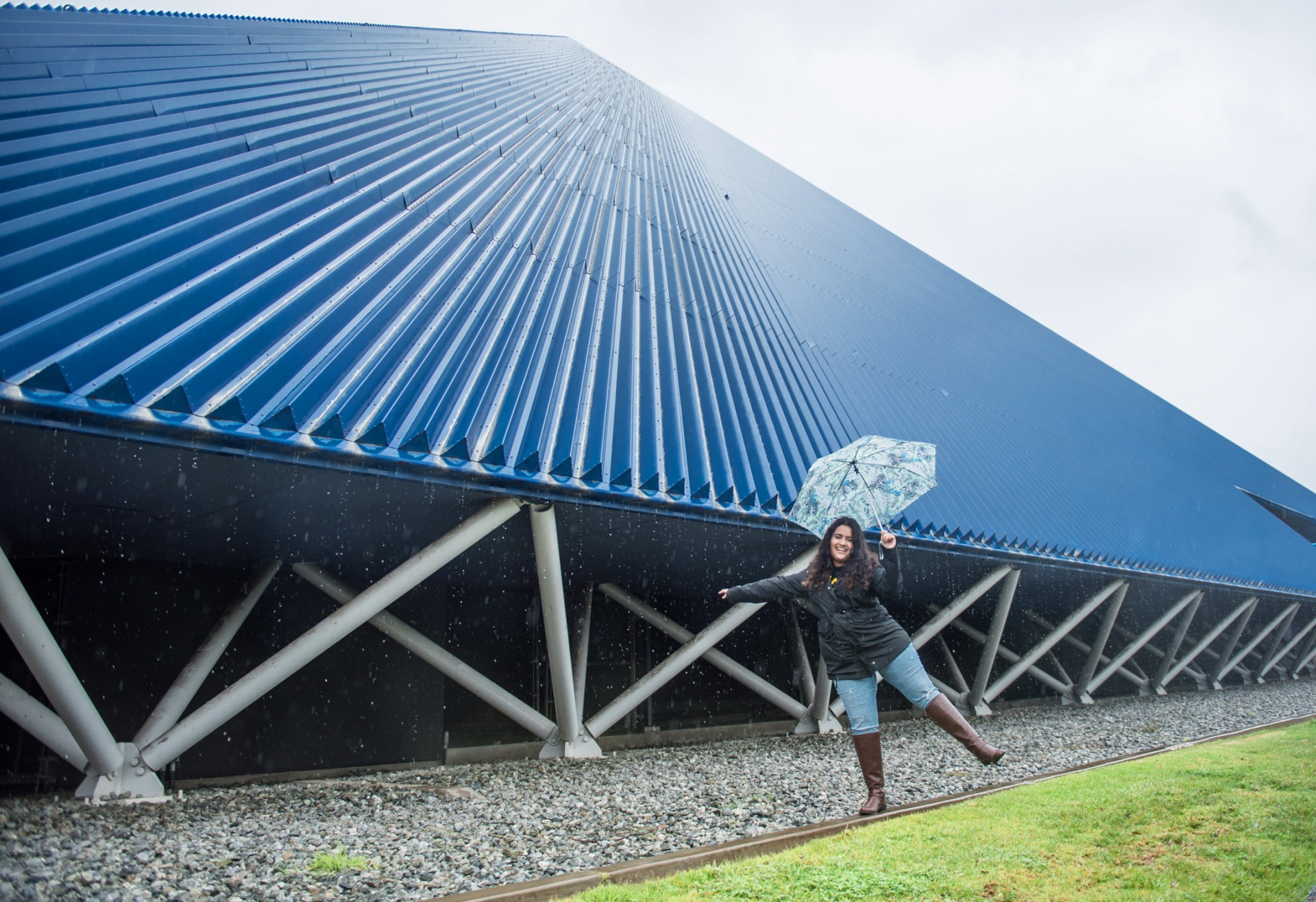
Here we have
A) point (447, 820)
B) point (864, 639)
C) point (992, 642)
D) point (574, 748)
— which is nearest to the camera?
point (864, 639)

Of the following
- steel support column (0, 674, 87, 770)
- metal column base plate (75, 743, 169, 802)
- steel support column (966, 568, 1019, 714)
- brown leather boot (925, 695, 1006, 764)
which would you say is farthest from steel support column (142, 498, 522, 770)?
steel support column (966, 568, 1019, 714)

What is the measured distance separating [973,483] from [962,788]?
276 inches

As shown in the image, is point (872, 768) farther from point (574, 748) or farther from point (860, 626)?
point (574, 748)

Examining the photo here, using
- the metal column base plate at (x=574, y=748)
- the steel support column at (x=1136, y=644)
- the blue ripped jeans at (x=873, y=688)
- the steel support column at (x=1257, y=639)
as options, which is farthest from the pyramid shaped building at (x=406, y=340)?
the steel support column at (x=1257, y=639)

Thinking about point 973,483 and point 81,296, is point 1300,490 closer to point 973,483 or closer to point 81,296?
point 973,483

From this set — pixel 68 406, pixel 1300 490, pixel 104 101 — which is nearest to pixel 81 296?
pixel 68 406

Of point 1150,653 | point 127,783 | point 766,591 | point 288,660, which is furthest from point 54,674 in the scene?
point 1150,653

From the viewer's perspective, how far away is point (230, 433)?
4.82m

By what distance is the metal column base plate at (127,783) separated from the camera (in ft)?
16.9

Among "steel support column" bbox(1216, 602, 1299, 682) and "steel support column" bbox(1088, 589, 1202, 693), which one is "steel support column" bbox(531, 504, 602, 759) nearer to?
"steel support column" bbox(1088, 589, 1202, 693)

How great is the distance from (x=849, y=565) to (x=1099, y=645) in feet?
39.6

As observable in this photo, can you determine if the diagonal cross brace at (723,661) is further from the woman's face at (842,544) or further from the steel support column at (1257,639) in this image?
the steel support column at (1257,639)

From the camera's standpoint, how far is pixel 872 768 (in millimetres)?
4699

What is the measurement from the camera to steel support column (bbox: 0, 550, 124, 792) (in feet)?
14.7
